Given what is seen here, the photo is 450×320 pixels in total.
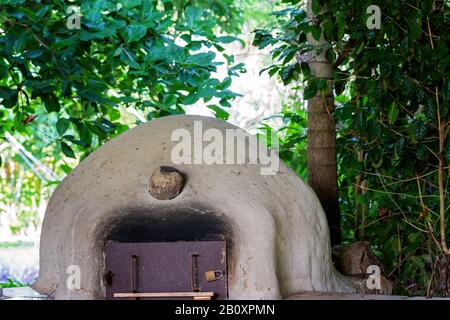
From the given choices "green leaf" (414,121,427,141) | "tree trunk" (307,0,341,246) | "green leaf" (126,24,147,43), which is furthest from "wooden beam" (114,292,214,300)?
"green leaf" (126,24,147,43)

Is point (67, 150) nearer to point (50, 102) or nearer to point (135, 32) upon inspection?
point (50, 102)

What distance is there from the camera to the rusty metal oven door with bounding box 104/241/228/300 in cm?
323

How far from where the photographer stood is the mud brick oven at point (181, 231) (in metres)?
3.22

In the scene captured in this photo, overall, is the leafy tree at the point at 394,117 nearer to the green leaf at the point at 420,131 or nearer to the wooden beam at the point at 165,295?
the green leaf at the point at 420,131

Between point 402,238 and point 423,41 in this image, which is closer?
point 423,41

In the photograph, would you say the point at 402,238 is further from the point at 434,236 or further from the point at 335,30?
the point at 335,30

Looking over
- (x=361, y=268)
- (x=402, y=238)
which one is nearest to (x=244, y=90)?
(x=402, y=238)

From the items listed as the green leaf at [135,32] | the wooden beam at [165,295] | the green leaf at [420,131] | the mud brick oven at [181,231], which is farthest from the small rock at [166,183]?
the green leaf at [135,32]

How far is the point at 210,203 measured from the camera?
327 cm

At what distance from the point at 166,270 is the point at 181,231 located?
0.18m
